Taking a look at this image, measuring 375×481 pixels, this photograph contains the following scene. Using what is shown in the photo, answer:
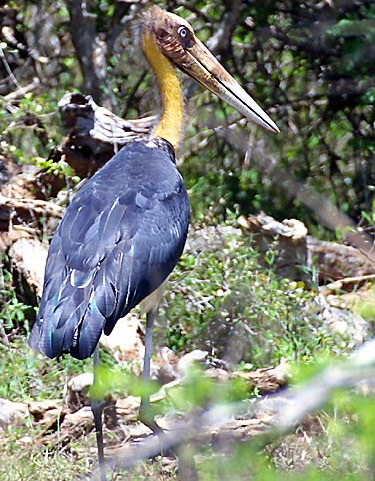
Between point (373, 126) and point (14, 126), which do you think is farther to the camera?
point (373, 126)

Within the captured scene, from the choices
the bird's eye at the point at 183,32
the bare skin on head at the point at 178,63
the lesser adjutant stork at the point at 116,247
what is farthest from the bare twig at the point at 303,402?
the bird's eye at the point at 183,32

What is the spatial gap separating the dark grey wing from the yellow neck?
39 centimetres

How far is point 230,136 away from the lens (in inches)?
252

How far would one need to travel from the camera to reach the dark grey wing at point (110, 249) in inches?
171

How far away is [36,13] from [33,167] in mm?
2013

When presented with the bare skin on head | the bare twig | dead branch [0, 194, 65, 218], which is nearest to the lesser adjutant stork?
the bare skin on head

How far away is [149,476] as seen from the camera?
459 centimetres

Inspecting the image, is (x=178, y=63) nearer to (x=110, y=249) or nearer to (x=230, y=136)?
(x=230, y=136)

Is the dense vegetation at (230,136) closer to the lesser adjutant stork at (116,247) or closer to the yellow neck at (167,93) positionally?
the yellow neck at (167,93)

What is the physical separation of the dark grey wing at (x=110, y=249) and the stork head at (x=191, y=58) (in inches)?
31.7

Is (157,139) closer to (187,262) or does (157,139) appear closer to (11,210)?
(187,262)

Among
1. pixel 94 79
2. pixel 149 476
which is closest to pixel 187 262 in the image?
pixel 149 476

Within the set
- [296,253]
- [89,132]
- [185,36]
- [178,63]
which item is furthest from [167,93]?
[296,253]

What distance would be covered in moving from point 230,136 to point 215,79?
0.46m
